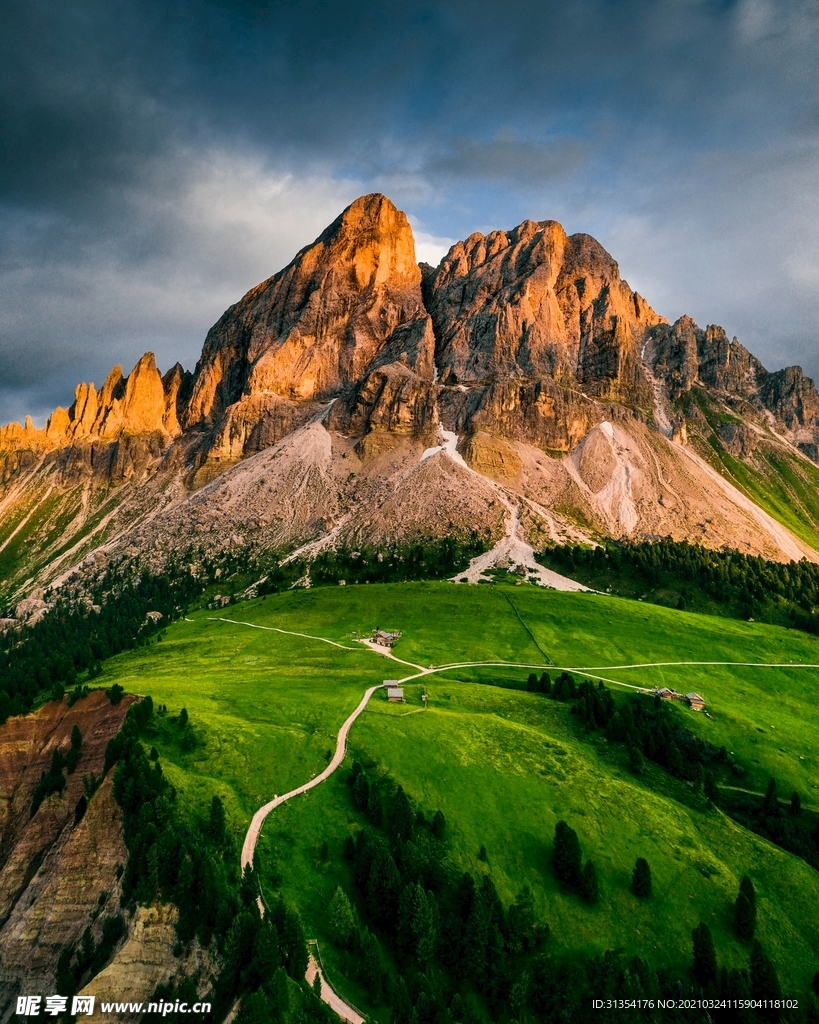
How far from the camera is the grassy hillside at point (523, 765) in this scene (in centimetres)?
5038

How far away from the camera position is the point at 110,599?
17925 cm

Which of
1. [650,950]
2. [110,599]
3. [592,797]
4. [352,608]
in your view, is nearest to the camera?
[650,950]

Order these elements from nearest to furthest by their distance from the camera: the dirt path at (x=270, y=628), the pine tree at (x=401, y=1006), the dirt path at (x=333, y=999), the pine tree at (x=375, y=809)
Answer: the pine tree at (x=401, y=1006)
the dirt path at (x=333, y=999)
the pine tree at (x=375, y=809)
the dirt path at (x=270, y=628)

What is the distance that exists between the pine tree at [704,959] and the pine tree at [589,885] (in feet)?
25.3

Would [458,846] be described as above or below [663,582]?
below

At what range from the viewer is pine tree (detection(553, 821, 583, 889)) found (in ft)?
172

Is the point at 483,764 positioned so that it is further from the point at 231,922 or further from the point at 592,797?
the point at 231,922

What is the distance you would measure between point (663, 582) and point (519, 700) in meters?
90.9

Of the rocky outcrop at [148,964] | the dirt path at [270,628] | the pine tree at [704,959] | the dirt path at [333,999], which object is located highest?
the dirt path at [270,628]

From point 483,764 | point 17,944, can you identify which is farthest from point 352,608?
point 17,944

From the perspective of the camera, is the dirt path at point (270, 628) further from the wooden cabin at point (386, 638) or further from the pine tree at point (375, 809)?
the pine tree at point (375, 809)

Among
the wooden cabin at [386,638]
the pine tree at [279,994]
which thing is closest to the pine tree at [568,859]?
the pine tree at [279,994]

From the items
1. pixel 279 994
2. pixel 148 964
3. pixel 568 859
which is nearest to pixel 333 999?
pixel 279 994

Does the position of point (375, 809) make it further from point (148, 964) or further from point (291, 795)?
point (148, 964)
